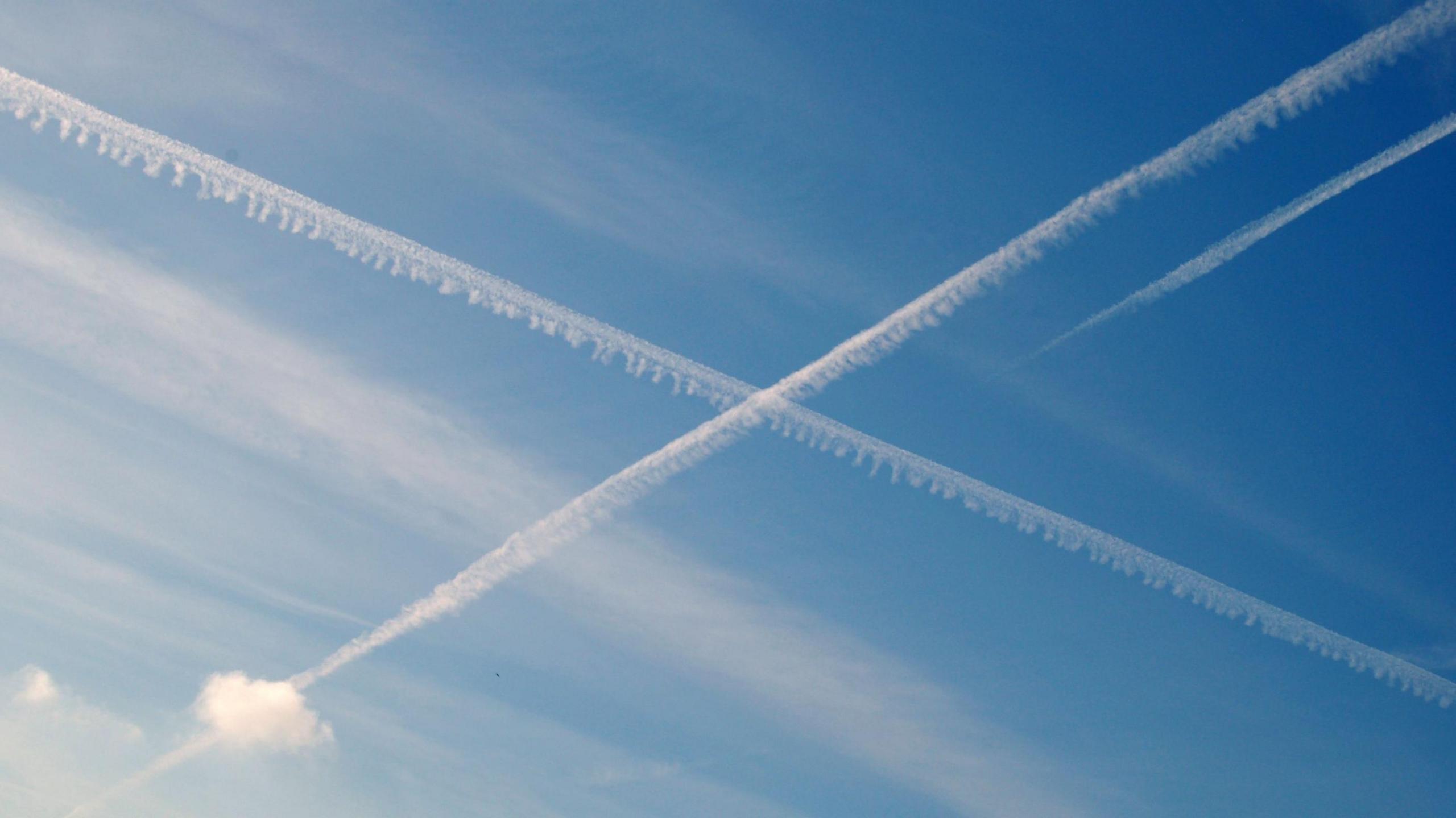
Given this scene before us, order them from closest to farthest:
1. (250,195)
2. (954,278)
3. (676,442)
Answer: (250,195) < (954,278) < (676,442)

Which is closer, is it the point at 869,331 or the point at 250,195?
the point at 250,195

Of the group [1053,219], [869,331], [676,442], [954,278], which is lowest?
[676,442]

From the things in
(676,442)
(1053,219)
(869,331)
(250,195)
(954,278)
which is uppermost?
(1053,219)

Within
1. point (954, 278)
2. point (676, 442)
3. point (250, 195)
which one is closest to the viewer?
point (250, 195)

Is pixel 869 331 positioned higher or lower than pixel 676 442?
higher

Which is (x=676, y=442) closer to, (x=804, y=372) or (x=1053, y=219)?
(x=804, y=372)

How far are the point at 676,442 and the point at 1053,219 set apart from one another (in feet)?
59.3

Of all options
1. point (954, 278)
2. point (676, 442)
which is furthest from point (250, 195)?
point (954, 278)

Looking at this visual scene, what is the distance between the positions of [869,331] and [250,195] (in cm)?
2483

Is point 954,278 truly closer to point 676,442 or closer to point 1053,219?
point 1053,219

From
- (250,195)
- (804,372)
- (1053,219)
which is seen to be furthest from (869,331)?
(250,195)

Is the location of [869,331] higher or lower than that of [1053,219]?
lower

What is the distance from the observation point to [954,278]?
3428cm

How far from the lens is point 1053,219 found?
33.0 m
